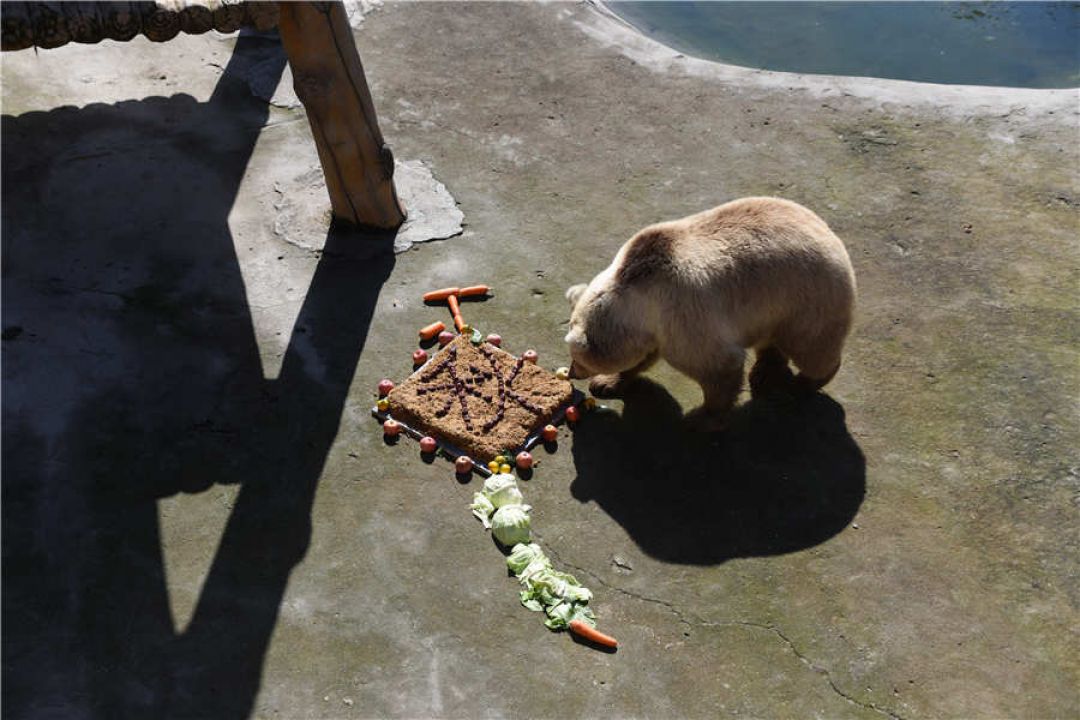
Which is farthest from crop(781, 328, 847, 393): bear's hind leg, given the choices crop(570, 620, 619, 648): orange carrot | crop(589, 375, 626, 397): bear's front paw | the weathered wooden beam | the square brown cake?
the weathered wooden beam

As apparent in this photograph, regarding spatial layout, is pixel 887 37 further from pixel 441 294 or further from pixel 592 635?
pixel 592 635

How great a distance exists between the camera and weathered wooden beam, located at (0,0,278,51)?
7070mm

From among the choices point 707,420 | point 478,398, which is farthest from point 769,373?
point 478,398

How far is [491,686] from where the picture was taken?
5.93 meters

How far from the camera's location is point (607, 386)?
25.4 feet

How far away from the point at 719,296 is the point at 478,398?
6.49ft

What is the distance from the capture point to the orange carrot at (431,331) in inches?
320

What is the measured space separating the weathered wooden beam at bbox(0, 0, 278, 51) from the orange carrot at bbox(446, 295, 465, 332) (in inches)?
102

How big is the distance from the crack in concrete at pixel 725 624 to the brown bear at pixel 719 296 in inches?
56.6

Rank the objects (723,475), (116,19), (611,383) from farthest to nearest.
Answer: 1. (611,383)
2. (116,19)
3. (723,475)

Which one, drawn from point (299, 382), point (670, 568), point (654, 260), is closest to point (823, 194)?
point (654, 260)

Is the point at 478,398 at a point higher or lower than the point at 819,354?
lower

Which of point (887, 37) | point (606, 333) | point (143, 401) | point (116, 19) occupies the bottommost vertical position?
point (143, 401)

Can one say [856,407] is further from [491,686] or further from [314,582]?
[314,582]
